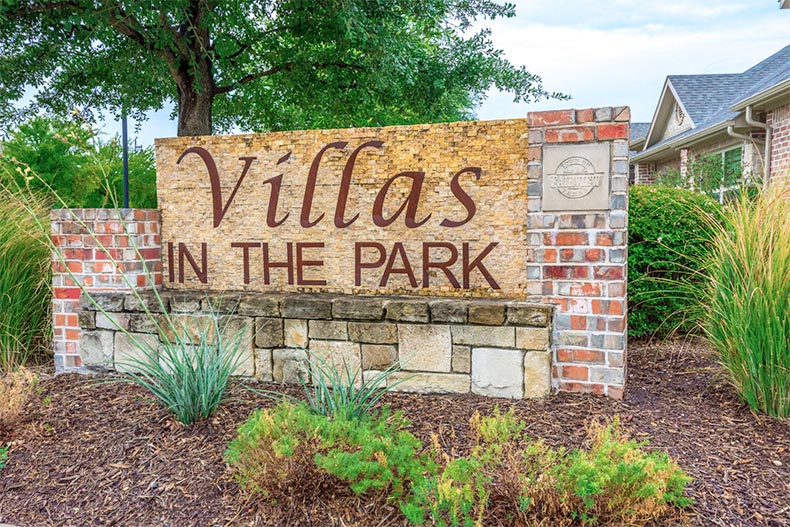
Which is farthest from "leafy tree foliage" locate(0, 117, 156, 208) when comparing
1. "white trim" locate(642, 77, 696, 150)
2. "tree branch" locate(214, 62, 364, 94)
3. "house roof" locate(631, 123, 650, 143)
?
"house roof" locate(631, 123, 650, 143)

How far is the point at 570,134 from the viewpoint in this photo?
3.50 m

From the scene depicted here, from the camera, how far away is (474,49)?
30.7 ft

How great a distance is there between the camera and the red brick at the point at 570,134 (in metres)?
3.46

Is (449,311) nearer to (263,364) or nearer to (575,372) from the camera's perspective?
(575,372)

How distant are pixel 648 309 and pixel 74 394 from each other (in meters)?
4.30

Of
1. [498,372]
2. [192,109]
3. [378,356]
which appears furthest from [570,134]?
[192,109]

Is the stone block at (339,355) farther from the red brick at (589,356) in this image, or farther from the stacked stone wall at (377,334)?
the red brick at (589,356)

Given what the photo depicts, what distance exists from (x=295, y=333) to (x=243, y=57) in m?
6.43

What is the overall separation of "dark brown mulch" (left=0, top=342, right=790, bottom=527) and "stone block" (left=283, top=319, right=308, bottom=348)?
0.43 meters

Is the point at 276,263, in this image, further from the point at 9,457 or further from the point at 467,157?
the point at 9,457

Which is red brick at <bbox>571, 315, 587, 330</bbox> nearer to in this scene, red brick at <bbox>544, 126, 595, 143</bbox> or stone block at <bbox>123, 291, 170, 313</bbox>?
red brick at <bbox>544, 126, 595, 143</bbox>

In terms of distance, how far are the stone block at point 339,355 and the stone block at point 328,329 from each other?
0.03 meters

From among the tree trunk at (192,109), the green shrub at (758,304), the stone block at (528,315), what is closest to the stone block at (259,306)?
the stone block at (528,315)

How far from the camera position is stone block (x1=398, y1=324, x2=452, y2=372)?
11.9 ft
